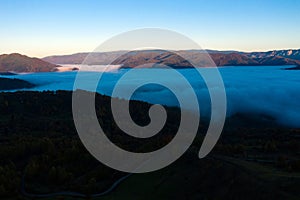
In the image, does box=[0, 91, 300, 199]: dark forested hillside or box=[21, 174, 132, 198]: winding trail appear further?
box=[21, 174, 132, 198]: winding trail

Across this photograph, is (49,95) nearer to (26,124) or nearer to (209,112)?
(26,124)

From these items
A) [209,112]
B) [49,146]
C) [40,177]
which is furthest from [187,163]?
[209,112]

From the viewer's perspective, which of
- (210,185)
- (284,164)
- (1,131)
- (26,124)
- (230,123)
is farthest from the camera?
(230,123)

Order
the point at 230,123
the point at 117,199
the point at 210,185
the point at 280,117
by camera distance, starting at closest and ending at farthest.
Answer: the point at 210,185
the point at 117,199
the point at 230,123
the point at 280,117

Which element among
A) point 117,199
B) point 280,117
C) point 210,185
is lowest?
point 280,117

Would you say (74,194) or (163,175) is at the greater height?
(163,175)

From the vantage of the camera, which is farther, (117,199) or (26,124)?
Answer: (26,124)

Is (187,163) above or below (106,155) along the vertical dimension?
above

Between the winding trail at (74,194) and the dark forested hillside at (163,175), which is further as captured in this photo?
the winding trail at (74,194)

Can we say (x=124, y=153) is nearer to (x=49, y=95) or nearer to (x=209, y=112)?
(x=49, y=95)

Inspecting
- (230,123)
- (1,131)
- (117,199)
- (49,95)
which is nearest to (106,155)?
(117,199)
